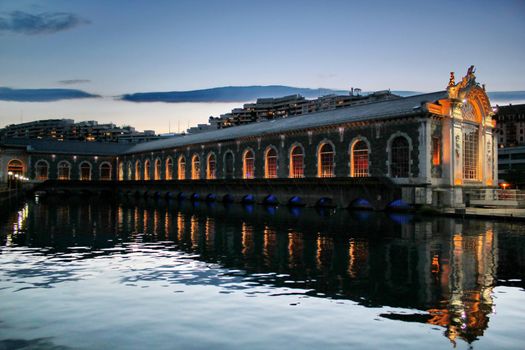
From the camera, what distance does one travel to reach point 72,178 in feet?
320

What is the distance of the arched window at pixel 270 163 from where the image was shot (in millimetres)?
59656

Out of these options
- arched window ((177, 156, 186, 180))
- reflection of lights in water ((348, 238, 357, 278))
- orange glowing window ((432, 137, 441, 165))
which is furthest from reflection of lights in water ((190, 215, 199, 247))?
arched window ((177, 156, 186, 180))

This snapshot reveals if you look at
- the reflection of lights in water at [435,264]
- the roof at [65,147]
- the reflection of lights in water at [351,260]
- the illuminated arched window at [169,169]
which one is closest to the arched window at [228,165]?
the illuminated arched window at [169,169]

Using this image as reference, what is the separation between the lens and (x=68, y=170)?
97000 millimetres

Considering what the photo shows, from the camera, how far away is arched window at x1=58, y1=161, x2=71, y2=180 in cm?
9606

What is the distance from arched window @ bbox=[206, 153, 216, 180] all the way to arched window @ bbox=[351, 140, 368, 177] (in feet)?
88.1

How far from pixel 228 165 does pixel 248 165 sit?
4777mm

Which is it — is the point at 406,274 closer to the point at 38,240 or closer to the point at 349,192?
the point at 38,240

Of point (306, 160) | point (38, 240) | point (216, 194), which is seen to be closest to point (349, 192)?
point (306, 160)

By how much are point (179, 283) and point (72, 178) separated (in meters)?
90.0

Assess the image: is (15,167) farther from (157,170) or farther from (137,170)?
(157,170)

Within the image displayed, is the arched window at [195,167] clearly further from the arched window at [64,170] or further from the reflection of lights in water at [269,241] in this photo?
the reflection of lights in water at [269,241]

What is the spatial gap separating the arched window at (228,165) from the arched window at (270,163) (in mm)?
7925

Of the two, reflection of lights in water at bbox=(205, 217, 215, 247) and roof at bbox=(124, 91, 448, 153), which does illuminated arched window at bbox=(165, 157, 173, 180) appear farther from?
reflection of lights in water at bbox=(205, 217, 215, 247)
